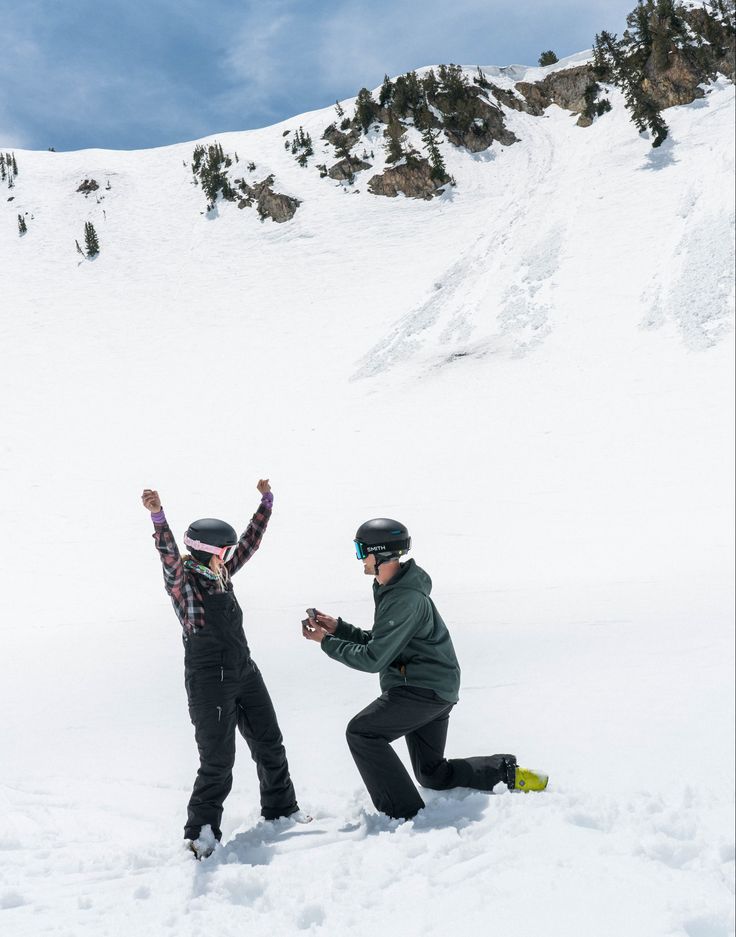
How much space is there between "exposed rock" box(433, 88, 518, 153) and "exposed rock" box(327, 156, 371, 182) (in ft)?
25.7

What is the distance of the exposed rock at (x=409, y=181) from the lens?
151ft

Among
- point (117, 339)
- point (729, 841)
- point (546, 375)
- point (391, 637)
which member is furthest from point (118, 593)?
point (117, 339)

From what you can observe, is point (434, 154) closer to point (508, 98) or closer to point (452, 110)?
point (452, 110)

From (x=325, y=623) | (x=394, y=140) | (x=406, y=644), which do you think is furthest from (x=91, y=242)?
(x=406, y=644)

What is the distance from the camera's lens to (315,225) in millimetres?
44469

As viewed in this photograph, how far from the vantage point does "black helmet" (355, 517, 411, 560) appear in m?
3.88

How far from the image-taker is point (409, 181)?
4688cm

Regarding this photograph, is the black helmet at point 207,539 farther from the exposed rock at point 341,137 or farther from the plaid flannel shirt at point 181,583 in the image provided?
the exposed rock at point 341,137

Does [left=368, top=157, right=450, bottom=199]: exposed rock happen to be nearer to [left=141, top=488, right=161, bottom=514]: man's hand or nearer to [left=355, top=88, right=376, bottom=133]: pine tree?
[left=355, top=88, right=376, bottom=133]: pine tree

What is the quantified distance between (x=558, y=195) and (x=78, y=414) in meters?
26.3

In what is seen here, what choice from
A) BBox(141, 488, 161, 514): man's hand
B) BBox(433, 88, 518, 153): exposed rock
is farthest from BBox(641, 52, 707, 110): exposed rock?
BBox(141, 488, 161, 514): man's hand

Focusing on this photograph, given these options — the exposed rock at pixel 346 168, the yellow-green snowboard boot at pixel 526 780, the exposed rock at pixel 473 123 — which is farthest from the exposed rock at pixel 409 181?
the yellow-green snowboard boot at pixel 526 780

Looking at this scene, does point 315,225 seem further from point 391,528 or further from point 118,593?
point 391,528

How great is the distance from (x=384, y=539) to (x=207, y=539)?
112 centimetres
